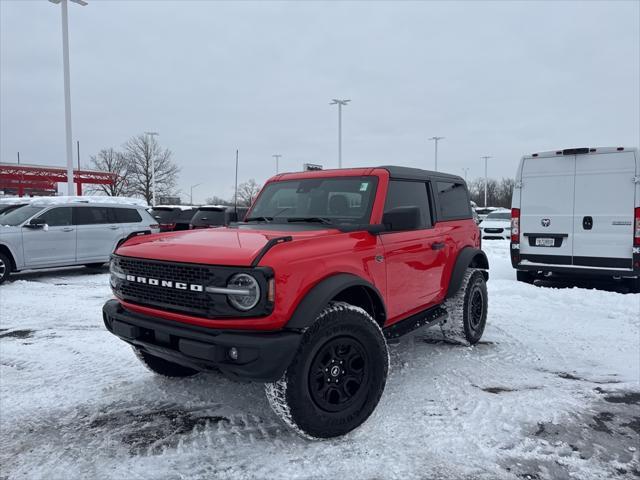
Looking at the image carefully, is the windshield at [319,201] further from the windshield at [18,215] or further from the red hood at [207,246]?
the windshield at [18,215]

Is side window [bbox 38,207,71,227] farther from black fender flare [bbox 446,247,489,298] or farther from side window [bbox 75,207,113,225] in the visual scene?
black fender flare [bbox 446,247,489,298]

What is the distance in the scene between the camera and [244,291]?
2912 mm

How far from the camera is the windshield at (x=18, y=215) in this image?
9846 millimetres

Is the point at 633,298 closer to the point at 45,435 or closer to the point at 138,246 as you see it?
the point at 138,246

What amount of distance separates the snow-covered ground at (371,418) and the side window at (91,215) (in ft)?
18.3

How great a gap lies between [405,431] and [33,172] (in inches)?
1496

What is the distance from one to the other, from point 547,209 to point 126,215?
9.64 meters

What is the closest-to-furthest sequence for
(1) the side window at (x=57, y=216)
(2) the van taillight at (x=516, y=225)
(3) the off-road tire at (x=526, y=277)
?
(2) the van taillight at (x=516, y=225)
(3) the off-road tire at (x=526, y=277)
(1) the side window at (x=57, y=216)

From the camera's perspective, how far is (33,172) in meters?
34.2

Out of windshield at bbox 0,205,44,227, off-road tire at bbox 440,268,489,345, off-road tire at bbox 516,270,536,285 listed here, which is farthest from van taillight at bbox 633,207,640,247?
windshield at bbox 0,205,44,227

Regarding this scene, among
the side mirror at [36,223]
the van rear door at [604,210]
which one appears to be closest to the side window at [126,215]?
the side mirror at [36,223]

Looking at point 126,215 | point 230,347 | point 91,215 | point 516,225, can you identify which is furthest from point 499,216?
point 230,347

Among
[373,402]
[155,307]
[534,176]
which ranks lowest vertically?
[373,402]

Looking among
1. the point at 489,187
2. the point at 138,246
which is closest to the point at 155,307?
the point at 138,246
